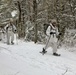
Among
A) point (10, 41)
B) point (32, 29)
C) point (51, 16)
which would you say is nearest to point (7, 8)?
point (32, 29)

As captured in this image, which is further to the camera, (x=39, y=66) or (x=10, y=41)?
(x=10, y=41)

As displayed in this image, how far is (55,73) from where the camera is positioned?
24.6 ft

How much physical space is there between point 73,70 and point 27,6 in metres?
18.1

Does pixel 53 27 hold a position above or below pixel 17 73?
above

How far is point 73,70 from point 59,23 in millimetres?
9862

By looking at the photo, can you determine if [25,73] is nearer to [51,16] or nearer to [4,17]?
[51,16]

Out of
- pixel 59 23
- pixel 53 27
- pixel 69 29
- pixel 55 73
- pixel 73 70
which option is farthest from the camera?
pixel 69 29

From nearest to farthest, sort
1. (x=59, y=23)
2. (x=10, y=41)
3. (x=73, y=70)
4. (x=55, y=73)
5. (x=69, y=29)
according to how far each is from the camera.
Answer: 1. (x=55, y=73)
2. (x=73, y=70)
3. (x=10, y=41)
4. (x=59, y=23)
5. (x=69, y=29)

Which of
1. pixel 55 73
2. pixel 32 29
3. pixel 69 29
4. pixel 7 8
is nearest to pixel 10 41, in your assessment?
pixel 69 29

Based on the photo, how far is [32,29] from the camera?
23594mm

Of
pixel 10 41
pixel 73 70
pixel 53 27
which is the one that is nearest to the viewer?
pixel 73 70

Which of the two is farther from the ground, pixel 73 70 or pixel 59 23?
pixel 59 23

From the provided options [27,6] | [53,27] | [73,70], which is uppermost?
[27,6]

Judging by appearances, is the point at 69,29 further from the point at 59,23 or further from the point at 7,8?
the point at 7,8
